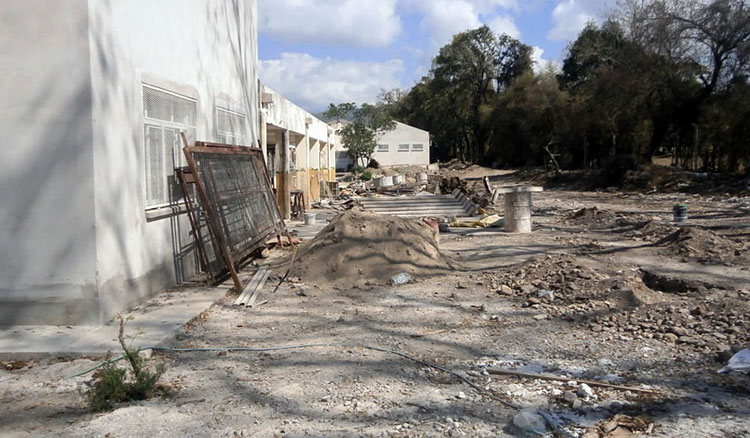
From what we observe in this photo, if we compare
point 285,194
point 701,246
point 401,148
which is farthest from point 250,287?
point 401,148

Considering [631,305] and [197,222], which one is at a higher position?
[197,222]

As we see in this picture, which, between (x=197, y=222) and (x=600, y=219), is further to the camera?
(x=600, y=219)

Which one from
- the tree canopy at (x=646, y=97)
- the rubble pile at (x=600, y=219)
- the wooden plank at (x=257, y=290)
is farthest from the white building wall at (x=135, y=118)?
the tree canopy at (x=646, y=97)

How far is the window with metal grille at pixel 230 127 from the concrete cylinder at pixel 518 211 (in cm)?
654

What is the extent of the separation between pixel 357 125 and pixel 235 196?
36.1 meters

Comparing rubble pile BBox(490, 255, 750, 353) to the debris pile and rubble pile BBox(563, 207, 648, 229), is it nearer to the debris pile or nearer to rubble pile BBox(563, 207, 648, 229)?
the debris pile

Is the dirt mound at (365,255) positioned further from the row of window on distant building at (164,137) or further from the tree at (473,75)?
the tree at (473,75)

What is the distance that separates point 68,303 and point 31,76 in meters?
2.38

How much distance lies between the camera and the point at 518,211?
14.7 metres

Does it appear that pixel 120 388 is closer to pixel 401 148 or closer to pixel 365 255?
pixel 365 255

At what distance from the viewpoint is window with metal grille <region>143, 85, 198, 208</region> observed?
7.70m

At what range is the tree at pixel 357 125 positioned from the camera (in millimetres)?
44656

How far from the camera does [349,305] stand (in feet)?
25.1

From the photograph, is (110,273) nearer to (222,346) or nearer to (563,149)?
(222,346)
